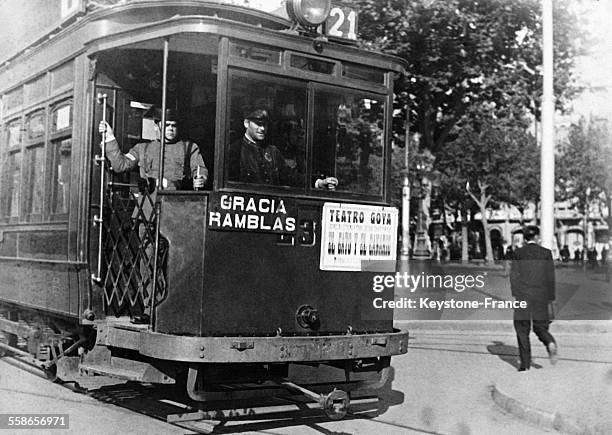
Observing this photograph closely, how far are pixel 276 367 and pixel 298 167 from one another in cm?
151

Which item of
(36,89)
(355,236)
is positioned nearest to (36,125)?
(36,89)

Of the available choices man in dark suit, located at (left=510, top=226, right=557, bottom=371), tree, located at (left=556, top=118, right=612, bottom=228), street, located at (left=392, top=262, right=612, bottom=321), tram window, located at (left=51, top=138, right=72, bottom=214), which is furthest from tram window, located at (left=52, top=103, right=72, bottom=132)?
tree, located at (left=556, top=118, right=612, bottom=228)

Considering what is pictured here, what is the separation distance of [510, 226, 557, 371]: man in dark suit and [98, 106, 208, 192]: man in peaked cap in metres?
4.70

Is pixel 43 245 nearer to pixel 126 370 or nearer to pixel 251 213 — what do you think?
pixel 126 370

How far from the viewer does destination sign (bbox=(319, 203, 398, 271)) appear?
638 centimetres

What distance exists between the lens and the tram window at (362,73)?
6594mm

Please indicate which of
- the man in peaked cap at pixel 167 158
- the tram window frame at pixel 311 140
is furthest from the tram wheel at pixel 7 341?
the tram window frame at pixel 311 140

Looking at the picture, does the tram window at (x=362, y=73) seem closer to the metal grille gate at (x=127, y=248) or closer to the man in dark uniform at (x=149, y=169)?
the man in dark uniform at (x=149, y=169)

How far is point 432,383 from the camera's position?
919 cm

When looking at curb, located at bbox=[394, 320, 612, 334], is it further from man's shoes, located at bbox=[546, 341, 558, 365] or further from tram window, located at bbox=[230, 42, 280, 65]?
tram window, located at bbox=[230, 42, 280, 65]

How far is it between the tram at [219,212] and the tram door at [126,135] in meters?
0.02

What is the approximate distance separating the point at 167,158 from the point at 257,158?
3.06 ft

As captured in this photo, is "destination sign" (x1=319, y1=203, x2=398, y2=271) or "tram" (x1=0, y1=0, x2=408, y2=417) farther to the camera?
"destination sign" (x1=319, y1=203, x2=398, y2=271)

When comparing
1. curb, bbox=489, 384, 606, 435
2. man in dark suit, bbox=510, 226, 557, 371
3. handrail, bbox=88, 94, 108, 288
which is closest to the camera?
curb, bbox=489, 384, 606, 435
